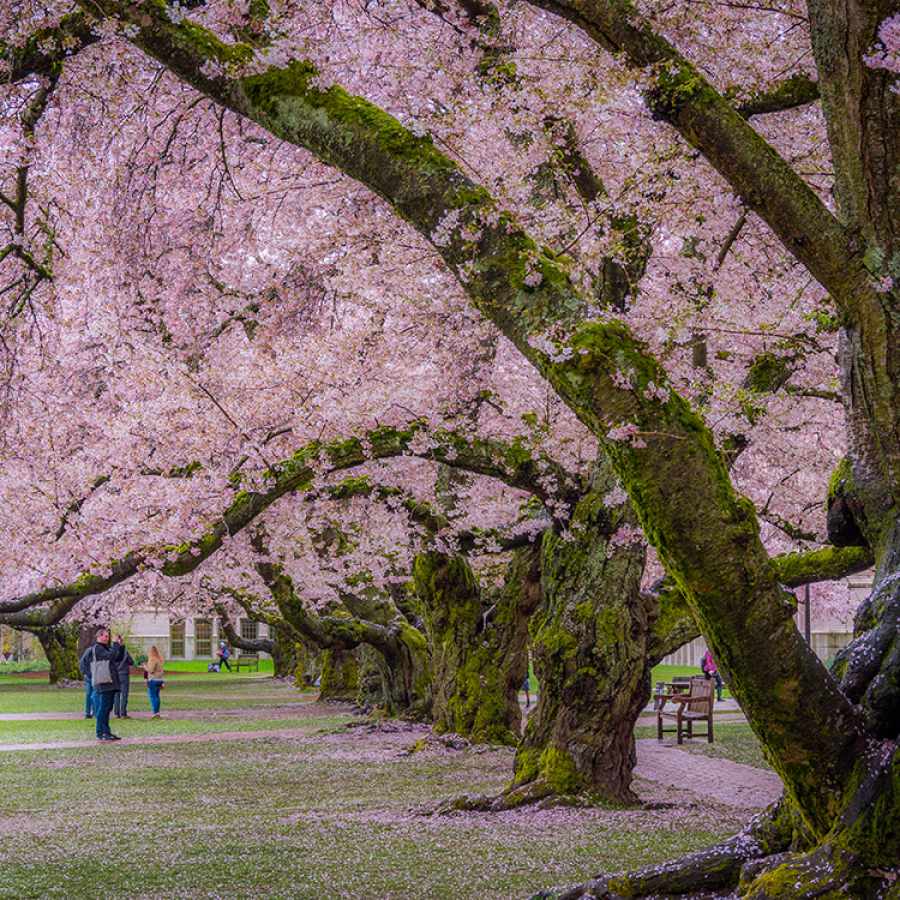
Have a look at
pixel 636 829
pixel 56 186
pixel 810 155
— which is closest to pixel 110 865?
pixel 636 829

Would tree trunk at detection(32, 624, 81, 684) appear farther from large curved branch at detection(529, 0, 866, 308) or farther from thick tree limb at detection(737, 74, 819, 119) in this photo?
large curved branch at detection(529, 0, 866, 308)

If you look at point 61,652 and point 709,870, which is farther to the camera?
point 61,652

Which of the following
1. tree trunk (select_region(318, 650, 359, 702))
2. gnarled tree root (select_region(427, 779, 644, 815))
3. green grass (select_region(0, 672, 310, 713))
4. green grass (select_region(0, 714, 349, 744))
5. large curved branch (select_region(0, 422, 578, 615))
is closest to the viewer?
large curved branch (select_region(0, 422, 578, 615))

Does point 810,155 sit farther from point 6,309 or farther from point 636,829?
point 6,309

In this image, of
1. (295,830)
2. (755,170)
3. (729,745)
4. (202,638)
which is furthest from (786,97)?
(202,638)

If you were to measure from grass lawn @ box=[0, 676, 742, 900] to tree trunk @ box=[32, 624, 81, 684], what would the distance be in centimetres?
2628

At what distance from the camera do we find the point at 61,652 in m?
41.4

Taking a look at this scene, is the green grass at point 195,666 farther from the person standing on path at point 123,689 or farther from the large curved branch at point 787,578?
the large curved branch at point 787,578

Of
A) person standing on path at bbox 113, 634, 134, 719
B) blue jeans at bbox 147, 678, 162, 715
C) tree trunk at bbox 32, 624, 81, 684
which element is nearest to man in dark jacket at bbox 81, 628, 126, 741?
person standing on path at bbox 113, 634, 134, 719

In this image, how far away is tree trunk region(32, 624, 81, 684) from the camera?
4120 cm

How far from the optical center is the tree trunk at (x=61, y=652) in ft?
135

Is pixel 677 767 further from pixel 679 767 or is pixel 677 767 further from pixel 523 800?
pixel 523 800

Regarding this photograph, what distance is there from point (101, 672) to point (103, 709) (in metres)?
1.02

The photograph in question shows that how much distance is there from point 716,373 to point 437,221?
7.55 meters
